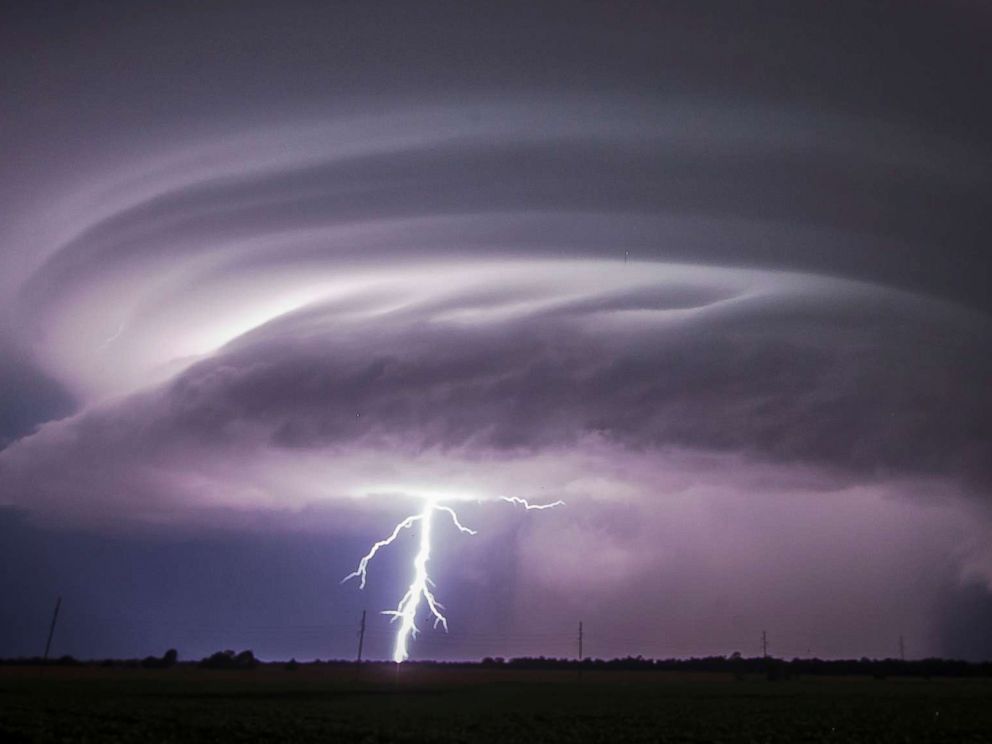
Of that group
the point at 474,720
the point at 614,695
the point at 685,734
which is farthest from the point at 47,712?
the point at 614,695

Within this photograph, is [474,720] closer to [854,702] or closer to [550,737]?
[550,737]

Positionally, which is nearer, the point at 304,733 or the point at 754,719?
the point at 304,733

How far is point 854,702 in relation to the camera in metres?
63.3

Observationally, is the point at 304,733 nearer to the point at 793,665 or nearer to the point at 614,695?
the point at 614,695

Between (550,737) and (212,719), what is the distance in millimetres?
15868

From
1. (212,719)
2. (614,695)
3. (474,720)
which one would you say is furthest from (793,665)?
(212,719)

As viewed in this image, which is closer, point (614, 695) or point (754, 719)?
point (754, 719)

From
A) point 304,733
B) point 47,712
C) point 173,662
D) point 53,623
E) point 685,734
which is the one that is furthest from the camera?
point 173,662

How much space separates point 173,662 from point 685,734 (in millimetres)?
113412

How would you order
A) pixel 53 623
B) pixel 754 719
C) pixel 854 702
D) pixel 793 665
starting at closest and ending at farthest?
pixel 754 719
pixel 854 702
pixel 53 623
pixel 793 665

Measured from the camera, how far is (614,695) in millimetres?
71562

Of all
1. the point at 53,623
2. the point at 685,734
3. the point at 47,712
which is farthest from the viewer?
the point at 53,623

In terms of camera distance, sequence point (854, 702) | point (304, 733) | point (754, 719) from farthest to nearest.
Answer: point (854, 702) < point (754, 719) < point (304, 733)

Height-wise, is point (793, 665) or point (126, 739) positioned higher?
point (793, 665)
